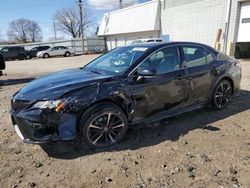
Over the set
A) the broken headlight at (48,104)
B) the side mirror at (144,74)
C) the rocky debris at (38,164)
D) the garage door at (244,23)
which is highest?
the garage door at (244,23)

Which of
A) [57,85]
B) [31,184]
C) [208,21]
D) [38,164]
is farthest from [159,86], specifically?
[208,21]

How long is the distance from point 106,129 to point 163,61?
1.65 metres

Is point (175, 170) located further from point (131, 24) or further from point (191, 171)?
point (131, 24)

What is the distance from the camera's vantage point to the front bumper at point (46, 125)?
3.74m

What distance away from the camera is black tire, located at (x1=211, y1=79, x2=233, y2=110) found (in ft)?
18.8

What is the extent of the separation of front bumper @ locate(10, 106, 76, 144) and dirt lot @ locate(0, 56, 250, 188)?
36 centimetres

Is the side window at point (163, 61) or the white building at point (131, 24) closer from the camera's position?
the side window at point (163, 61)

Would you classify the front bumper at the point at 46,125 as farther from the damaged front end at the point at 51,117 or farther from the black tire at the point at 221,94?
the black tire at the point at 221,94

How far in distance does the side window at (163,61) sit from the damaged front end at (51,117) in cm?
129

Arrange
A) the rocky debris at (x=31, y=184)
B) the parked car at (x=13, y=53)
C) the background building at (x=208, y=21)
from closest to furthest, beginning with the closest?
the rocky debris at (x=31, y=184)
the background building at (x=208, y=21)
the parked car at (x=13, y=53)

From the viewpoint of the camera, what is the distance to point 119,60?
4910 mm

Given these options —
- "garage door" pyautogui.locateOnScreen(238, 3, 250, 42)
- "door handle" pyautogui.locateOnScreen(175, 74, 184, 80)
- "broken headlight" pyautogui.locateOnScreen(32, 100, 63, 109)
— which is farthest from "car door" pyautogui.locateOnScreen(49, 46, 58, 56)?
"broken headlight" pyautogui.locateOnScreen(32, 100, 63, 109)

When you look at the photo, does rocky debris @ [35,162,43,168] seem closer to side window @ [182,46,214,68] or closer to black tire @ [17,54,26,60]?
side window @ [182,46,214,68]

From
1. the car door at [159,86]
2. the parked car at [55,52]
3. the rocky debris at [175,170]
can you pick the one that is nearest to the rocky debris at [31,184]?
the rocky debris at [175,170]
